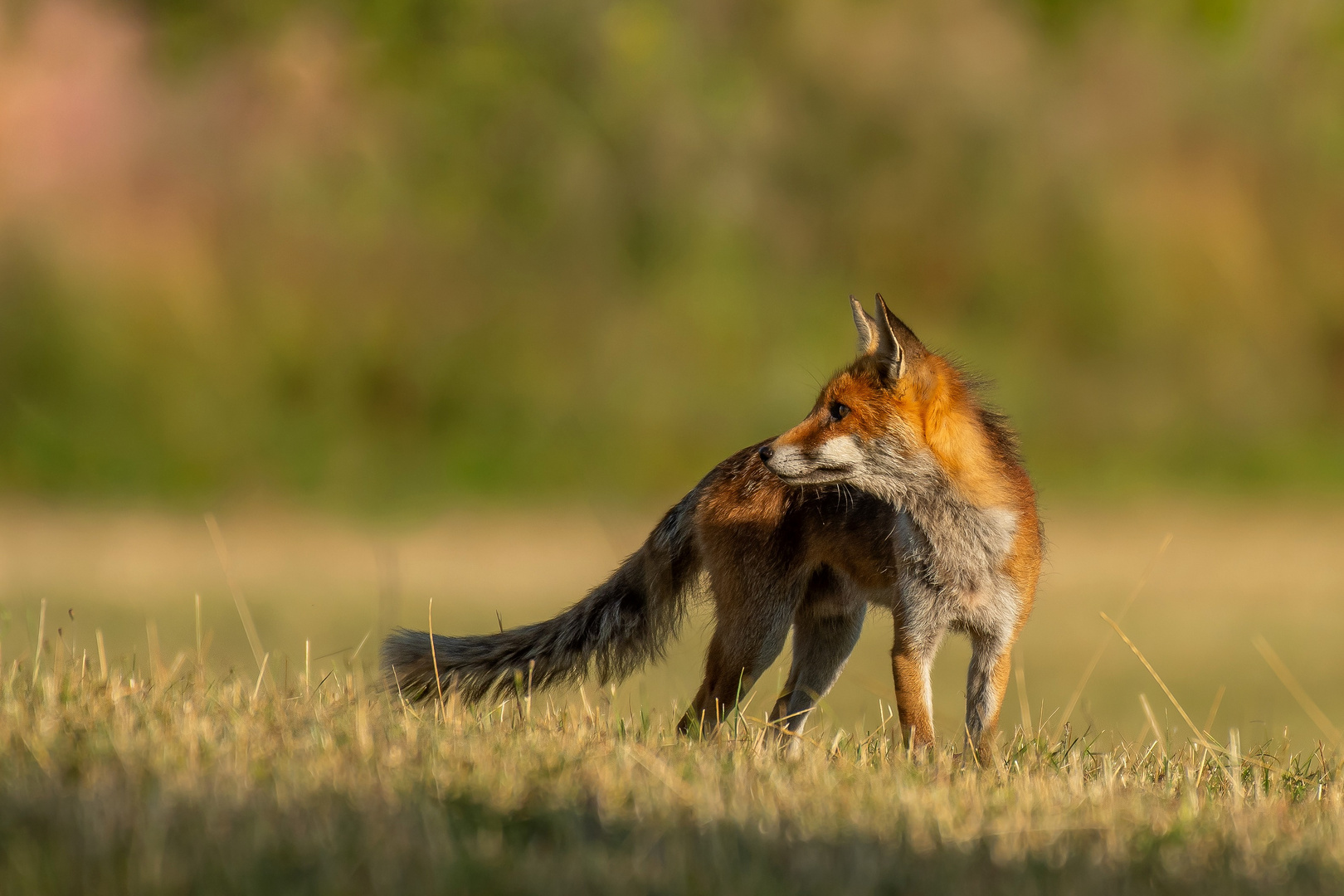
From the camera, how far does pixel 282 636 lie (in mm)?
9188

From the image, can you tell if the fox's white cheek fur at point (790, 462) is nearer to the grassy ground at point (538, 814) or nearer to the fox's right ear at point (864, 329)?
the fox's right ear at point (864, 329)

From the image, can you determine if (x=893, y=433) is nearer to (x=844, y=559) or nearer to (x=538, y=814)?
(x=844, y=559)

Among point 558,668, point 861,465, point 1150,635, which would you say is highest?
point 861,465

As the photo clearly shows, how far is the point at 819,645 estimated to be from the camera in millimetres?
5852

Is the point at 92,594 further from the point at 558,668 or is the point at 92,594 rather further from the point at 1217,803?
the point at 1217,803

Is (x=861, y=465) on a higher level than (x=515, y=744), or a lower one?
higher

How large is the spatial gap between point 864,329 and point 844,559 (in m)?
0.99

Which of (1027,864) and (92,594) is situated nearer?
(1027,864)

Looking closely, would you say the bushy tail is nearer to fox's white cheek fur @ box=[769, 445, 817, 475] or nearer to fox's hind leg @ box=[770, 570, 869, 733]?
fox's hind leg @ box=[770, 570, 869, 733]

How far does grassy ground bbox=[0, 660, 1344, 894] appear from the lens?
8.17 ft

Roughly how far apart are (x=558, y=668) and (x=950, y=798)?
245 centimetres

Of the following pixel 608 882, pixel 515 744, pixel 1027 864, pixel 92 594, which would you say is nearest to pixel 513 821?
pixel 608 882

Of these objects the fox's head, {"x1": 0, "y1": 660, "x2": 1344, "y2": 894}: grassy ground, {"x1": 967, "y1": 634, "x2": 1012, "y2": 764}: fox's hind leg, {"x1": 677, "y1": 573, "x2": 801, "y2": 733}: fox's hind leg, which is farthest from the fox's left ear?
{"x1": 0, "y1": 660, "x2": 1344, "y2": 894}: grassy ground

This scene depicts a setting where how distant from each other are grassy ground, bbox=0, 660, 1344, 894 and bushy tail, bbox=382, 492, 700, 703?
1.15 meters
